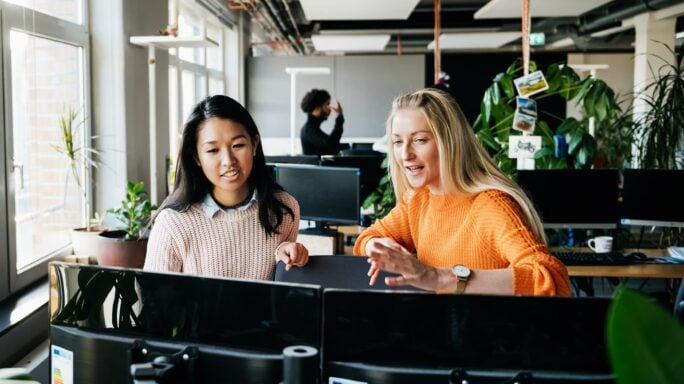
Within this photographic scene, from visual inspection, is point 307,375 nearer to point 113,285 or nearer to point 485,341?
point 485,341

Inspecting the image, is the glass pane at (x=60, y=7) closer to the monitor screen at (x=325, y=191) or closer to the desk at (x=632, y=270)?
the monitor screen at (x=325, y=191)

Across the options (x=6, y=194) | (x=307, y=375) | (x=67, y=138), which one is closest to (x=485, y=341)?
(x=307, y=375)

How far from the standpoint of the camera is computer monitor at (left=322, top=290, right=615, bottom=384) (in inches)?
35.4

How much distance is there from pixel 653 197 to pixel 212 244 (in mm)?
2909

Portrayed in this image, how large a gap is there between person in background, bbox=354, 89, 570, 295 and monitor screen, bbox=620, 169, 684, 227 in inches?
92.9

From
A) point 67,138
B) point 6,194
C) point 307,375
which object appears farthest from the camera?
point 67,138

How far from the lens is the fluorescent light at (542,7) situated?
273 inches

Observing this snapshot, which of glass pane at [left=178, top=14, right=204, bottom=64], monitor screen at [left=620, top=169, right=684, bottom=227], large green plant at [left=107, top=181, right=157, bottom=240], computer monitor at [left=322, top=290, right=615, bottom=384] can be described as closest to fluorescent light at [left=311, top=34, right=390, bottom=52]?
glass pane at [left=178, top=14, right=204, bottom=64]

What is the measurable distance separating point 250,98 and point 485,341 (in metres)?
9.15

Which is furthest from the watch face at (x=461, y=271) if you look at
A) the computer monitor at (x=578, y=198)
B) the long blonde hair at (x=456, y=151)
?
the computer monitor at (x=578, y=198)

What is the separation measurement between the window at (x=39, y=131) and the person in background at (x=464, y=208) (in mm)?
2018

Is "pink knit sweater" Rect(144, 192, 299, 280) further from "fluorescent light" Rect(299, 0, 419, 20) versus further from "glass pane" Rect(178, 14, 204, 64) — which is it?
"fluorescent light" Rect(299, 0, 419, 20)

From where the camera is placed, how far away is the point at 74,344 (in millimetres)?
1082

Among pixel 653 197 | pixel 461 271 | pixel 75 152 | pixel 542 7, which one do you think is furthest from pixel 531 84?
pixel 542 7
